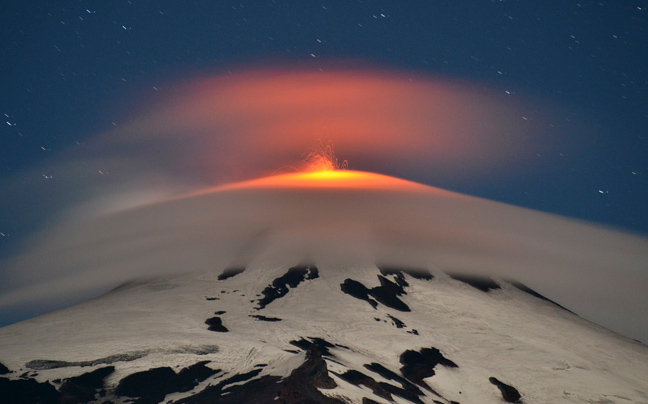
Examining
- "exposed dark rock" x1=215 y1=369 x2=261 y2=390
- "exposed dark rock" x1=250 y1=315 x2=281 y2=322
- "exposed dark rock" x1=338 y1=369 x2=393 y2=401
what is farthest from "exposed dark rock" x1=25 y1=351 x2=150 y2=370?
"exposed dark rock" x1=250 y1=315 x2=281 y2=322

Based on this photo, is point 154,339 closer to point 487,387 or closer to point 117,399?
point 117,399

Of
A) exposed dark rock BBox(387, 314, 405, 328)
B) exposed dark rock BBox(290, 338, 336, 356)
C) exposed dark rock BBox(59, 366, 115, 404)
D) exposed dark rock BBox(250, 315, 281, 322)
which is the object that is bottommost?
exposed dark rock BBox(59, 366, 115, 404)

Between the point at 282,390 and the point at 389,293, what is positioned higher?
the point at 389,293

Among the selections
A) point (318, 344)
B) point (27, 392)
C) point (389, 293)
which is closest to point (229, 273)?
point (389, 293)

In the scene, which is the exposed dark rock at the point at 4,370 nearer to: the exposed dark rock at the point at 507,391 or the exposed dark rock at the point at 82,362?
the exposed dark rock at the point at 82,362

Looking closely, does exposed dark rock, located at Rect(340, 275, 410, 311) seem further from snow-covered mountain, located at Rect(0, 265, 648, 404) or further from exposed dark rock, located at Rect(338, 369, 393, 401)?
exposed dark rock, located at Rect(338, 369, 393, 401)

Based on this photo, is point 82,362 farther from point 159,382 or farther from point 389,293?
point 389,293
